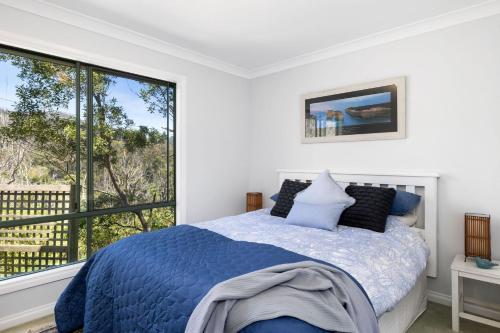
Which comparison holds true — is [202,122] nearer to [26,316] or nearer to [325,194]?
[325,194]

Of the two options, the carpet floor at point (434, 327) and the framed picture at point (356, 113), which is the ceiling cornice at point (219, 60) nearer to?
the framed picture at point (356, 113)

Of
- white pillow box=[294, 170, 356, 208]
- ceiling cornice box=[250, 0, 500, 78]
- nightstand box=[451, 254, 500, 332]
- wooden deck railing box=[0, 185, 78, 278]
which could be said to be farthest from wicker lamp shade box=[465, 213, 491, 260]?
wooden deck railing box=[0, 185, 78, 278]

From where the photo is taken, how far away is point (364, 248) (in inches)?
79.3

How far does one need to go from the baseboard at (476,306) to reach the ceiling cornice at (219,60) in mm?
2436

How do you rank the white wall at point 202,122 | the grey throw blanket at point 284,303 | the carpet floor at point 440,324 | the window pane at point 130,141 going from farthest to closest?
1. the window pane at point 130,141
2. the white wall at point 202,122
3. the carpet floor at point 440,324
4. the grey throw blanket at point 284,303

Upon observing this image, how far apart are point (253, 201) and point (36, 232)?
2.38m

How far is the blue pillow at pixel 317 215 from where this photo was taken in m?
2.49

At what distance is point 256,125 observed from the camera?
14.2 feet

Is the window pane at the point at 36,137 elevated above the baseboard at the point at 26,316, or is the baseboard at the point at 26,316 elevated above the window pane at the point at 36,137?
the window pane at the point at 36,137

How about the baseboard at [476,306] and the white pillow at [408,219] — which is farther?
the white pillow at [408,219]

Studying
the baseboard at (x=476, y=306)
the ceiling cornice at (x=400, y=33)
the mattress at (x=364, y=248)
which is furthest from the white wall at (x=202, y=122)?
the baseboard at (x=476, y=306)

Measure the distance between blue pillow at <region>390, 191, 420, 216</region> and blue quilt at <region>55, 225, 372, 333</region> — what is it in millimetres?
1411

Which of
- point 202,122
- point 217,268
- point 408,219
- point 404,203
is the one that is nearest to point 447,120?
point 404,203

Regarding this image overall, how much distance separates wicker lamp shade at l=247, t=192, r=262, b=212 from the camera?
3.99 m
